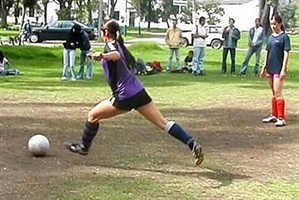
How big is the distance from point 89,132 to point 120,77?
116cm

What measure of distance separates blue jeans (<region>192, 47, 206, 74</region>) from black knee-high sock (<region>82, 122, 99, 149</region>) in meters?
16.5

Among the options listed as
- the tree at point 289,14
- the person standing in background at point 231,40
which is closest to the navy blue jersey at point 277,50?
the person standing in background at point 231,40

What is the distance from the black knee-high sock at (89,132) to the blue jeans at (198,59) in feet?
54.2

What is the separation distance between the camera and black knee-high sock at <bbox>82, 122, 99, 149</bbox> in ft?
33.5

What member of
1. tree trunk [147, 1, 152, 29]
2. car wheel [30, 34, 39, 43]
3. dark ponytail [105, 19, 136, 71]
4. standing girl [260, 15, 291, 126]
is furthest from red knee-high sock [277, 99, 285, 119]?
tree trunk [147, 1, 152, 29]

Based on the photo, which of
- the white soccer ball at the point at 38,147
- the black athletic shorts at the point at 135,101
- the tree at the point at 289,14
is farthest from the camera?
the tree at the point at 289,14

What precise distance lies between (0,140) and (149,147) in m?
2.22

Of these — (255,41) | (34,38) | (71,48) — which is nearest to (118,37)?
(71,48)

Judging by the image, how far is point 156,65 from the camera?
28078 millimetres

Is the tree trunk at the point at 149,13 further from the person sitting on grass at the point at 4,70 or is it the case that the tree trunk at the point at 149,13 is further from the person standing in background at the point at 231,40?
the person sitting on grass at the point at 4,70

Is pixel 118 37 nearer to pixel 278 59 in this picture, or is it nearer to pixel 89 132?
pixel 89 132

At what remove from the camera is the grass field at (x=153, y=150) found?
8.59 metres

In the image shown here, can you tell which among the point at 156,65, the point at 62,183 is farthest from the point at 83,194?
the point at 156,65

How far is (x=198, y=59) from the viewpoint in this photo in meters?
27.0
